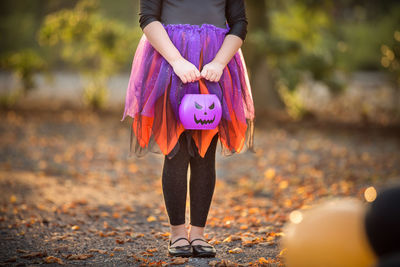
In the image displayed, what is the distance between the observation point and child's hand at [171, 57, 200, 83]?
2.39m

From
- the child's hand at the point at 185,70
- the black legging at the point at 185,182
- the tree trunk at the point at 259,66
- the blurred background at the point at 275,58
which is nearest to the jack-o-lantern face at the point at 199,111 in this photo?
the child's hand at the point at 185,70

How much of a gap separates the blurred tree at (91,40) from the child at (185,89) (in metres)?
7.65

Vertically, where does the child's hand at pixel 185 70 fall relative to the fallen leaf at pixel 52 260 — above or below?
above

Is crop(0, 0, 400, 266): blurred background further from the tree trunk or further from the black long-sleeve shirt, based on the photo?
the black long-sleeve shirt

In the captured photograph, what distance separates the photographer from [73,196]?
15.1ft

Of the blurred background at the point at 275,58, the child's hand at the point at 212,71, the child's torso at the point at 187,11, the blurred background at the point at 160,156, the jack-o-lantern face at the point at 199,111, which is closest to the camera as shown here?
the jack-o-lantern face at the point at 199,111

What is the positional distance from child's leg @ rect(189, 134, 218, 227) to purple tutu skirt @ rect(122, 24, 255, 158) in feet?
0.23

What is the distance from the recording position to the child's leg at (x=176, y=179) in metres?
2.56

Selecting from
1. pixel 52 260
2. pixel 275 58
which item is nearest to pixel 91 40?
pixel 275 58

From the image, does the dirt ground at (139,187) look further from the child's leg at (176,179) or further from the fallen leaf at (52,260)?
the child's leg at (176,179)

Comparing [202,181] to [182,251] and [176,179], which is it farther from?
[182,251]

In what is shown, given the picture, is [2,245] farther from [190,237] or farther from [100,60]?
[100,60]

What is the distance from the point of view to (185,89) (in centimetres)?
250

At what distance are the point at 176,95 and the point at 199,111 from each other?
0.22 metres
